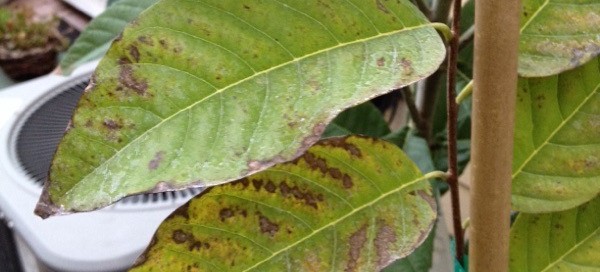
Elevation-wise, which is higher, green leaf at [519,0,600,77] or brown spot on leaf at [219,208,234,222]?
green leaf at [519,0,600,77]

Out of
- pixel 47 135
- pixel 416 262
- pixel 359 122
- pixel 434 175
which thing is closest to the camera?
pixel 434 175

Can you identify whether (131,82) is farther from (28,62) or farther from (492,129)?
(28,62)

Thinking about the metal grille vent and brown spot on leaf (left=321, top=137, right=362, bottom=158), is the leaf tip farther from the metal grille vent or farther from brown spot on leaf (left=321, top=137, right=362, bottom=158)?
the metal grille vent

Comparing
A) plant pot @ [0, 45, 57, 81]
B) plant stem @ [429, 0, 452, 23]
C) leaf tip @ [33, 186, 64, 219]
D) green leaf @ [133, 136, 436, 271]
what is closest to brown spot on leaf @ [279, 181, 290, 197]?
green leaf @ [133, 136, 436, 271]

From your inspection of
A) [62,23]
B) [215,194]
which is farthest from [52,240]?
[62,23]

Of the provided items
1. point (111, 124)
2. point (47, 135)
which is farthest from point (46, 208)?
point (47, 135)
